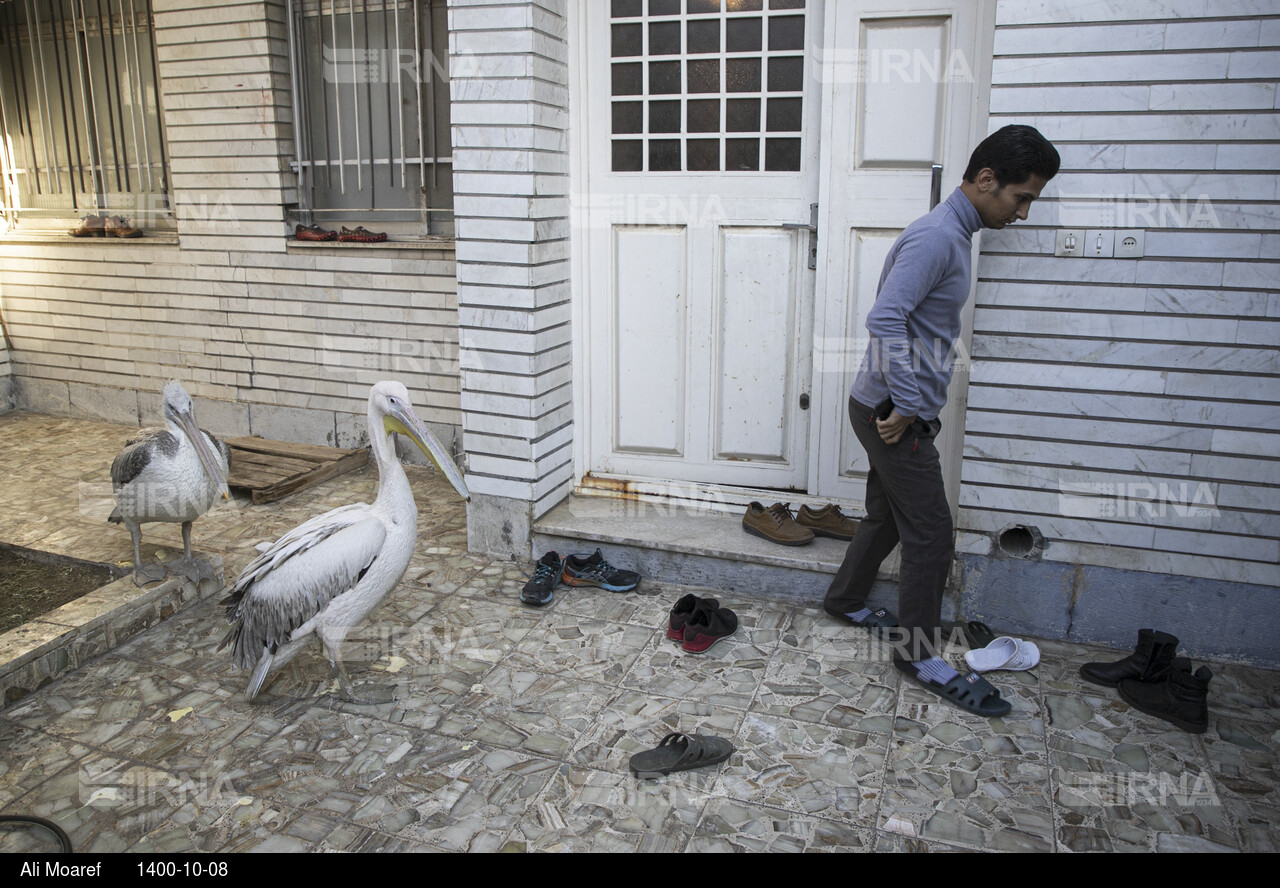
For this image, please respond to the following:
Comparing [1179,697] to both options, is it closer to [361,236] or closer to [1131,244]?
[1131,244]

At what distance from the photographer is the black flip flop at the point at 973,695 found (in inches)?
153

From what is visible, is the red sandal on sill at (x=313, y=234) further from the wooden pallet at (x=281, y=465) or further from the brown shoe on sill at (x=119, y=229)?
the brown shoe on sill at (x=119, y=229)

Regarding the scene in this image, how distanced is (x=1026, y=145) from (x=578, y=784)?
3.03m

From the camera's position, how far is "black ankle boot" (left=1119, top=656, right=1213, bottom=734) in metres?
3.79

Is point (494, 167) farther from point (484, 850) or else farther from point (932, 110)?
point (484, 850)

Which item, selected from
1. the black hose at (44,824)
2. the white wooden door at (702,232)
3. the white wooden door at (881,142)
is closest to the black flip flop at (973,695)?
the white wooden door at (881,142)

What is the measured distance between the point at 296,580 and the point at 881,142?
3.61 m

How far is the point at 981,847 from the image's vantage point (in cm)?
314

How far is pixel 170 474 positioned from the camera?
4637mm

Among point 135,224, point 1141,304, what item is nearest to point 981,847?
point 1141,304

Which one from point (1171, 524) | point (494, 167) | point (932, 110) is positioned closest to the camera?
point (1171, 524)

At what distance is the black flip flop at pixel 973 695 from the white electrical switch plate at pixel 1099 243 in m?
1.96

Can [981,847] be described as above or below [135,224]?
below
